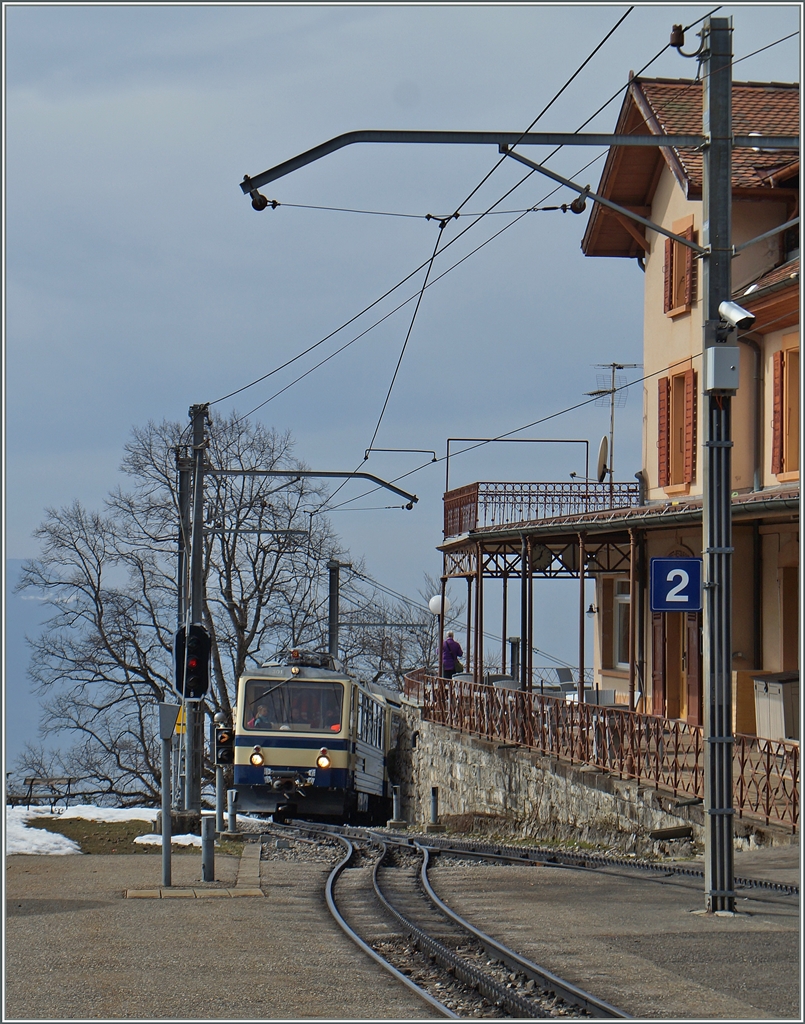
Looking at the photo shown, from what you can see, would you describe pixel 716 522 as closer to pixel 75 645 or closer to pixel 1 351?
pixel 1 351

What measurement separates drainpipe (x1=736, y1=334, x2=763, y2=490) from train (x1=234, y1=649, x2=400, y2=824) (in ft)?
30.5

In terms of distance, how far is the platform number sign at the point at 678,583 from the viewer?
10523 mm

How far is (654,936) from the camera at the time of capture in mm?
9070

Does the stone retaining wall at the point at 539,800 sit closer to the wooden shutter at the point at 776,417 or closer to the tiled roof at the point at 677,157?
the wooden shutter at the point at 776,417

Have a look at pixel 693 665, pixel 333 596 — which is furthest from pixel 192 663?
pixel 333 596

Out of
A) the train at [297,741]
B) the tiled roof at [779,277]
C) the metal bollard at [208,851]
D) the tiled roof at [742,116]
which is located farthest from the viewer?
the train at [297,741]

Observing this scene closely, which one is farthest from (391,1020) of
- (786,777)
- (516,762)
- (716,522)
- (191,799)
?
(191,799)

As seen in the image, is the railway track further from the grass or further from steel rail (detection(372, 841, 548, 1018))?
the grass

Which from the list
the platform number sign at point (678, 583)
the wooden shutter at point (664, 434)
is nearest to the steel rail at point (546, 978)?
the platform number sign at point (678, 583)

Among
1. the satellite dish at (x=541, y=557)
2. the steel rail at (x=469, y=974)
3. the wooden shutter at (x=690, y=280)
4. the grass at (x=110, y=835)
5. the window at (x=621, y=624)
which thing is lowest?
the grass at (x=110, y=835)

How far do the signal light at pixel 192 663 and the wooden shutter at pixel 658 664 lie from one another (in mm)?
9123

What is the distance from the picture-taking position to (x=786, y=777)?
13984 millimetres

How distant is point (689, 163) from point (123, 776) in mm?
31621

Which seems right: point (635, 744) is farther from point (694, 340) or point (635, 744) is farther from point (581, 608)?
point (694, 340)
